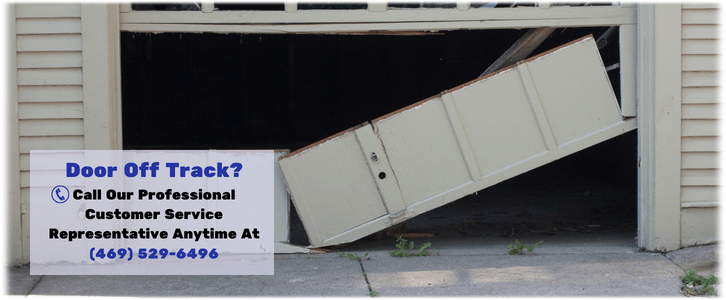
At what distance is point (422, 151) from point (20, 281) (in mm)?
3445

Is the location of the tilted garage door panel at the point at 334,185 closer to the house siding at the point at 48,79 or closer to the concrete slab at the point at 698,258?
the house siding at the point at 48,79

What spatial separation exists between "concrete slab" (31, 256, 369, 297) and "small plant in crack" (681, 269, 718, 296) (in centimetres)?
231

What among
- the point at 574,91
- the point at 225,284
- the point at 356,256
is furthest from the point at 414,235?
the point at 225,284

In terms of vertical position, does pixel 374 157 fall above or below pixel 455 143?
below

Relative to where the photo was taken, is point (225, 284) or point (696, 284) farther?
point (225, 284)

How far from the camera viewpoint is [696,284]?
13.9ft

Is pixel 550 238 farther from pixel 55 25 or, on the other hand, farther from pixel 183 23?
pixel 55 25

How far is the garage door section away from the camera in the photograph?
5105 mm

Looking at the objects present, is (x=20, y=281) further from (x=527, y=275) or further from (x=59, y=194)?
(x=527, y=275)

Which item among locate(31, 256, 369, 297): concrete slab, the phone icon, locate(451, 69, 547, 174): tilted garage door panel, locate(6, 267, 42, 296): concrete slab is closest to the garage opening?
locate(451, 69, 547, 174): tilted garage door panel

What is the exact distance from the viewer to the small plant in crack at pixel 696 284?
4.10 meters

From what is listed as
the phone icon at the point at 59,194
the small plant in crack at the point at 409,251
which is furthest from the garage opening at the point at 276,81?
the small plant in crack at the point at 409,251

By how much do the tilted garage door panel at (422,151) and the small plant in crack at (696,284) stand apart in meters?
1.86

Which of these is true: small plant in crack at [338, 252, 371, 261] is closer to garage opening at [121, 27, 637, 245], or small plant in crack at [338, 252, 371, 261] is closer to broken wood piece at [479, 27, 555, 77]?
broken wood piece at [479, 27, 555, 77]
